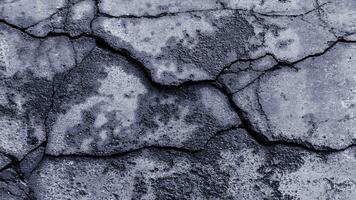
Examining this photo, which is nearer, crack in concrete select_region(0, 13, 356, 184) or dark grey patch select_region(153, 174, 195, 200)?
dark grey patch select_region(153, 174, 195, 200)

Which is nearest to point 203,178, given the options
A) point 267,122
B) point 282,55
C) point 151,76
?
point 267,122

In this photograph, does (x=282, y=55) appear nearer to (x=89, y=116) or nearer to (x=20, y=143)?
(x=89, y=116)

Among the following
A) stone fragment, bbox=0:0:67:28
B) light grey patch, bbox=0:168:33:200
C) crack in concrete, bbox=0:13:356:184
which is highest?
stone fragment, bbox=0:0:67:28

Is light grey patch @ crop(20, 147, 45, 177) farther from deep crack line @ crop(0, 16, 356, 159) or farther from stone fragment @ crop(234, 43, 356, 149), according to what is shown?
stone fragment @ crop(234, 43, 356, 149)

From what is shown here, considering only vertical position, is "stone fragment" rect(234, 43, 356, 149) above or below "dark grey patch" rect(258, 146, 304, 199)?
above

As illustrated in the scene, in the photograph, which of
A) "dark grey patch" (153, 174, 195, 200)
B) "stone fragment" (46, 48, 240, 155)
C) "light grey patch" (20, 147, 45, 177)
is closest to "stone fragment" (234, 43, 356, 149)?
"stone fragment" (46, 48, 240, 155)

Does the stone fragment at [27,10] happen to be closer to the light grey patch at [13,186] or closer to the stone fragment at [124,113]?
the stone fragment at [124,113]

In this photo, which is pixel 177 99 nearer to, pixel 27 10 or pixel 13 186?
pixel 13 186

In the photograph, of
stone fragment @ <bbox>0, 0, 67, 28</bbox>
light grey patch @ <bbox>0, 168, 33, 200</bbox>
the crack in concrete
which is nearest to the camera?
light grey patch @ <bbox>0, 168, 33, 200</bbox>

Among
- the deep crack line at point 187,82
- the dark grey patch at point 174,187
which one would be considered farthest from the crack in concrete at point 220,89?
the dark grey patch at point 174,187
